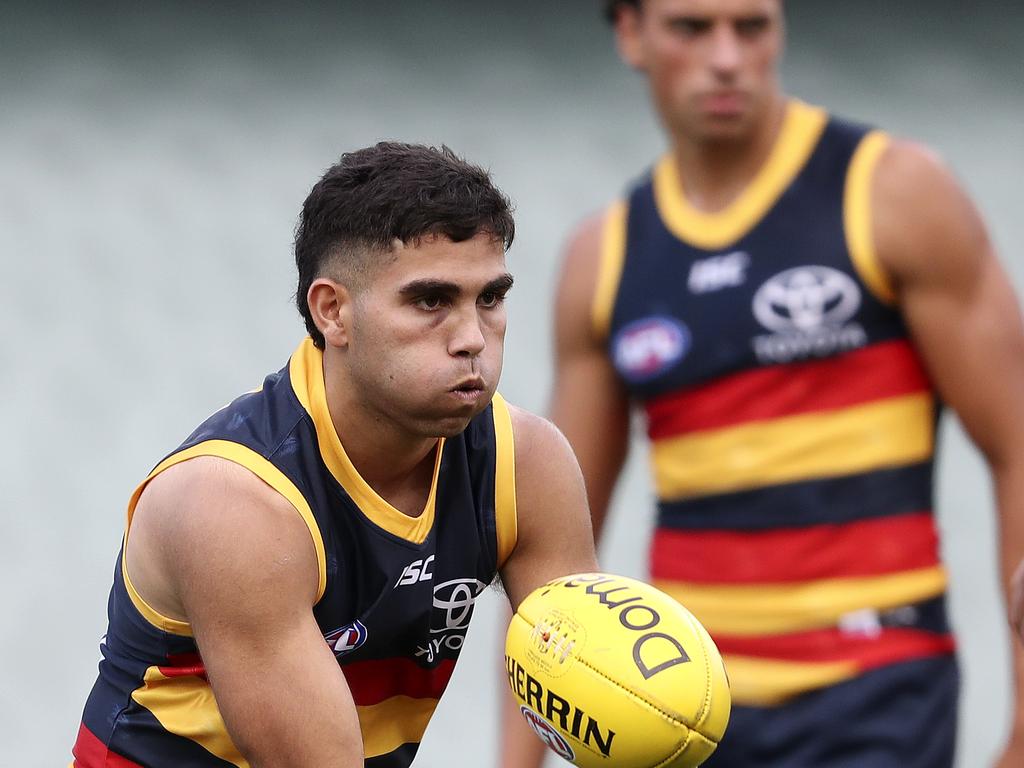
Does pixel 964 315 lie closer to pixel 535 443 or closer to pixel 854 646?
pixel 854 646

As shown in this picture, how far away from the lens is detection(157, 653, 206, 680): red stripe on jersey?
109 inches

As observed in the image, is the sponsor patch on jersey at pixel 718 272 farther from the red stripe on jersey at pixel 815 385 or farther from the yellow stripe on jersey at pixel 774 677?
the yellow stripe on jersey at pixel 774 677

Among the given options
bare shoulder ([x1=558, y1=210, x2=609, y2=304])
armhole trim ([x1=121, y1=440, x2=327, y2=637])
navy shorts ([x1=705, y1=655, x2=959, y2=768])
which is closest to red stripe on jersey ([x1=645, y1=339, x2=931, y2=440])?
bare shoulder ([x1=558, y1=210, x2=609, y2=304])

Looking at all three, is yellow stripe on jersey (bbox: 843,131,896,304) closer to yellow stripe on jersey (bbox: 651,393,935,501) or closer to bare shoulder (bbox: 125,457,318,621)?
yellow stripe on jersey (bbox: 651,393,935,501)

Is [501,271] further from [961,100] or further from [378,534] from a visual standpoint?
[961,100]

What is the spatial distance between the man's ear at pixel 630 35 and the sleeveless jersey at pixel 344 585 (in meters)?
1.18

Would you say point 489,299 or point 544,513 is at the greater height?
point 489,299

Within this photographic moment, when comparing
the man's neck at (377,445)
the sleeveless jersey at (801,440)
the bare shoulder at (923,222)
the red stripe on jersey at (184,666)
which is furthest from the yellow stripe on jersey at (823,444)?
the red stripe on jersey at (184,666)

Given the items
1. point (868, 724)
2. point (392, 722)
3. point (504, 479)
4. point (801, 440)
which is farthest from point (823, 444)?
point (392, 722)

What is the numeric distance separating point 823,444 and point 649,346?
0.39 m

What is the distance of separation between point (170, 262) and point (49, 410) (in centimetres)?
57

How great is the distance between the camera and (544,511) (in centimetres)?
Result: 281

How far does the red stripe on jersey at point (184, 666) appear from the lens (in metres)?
2.78

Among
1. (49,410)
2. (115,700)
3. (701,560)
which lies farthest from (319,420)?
(49,410)
